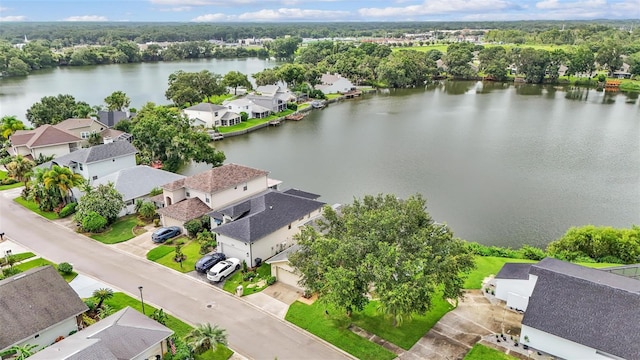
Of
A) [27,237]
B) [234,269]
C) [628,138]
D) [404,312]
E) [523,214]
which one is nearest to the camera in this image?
[404,312]

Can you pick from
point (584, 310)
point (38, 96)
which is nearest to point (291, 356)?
point (584, 310)

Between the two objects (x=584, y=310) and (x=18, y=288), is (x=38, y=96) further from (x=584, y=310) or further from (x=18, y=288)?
(x=584, y=310)

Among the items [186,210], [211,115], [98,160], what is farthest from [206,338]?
[211,115]

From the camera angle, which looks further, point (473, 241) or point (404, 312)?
point (473, 241)

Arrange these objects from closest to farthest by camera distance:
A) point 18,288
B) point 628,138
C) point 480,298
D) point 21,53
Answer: point 18,288 < point 480,298 < point 628,138 < point 21,53

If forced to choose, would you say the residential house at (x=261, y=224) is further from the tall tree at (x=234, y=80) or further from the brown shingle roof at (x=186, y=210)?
the tall tree at (x=234, y=80)

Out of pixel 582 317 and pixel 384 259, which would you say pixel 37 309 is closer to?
pixel 384 259

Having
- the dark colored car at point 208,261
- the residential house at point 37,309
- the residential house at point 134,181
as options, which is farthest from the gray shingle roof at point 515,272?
the residential house at point 134,181
